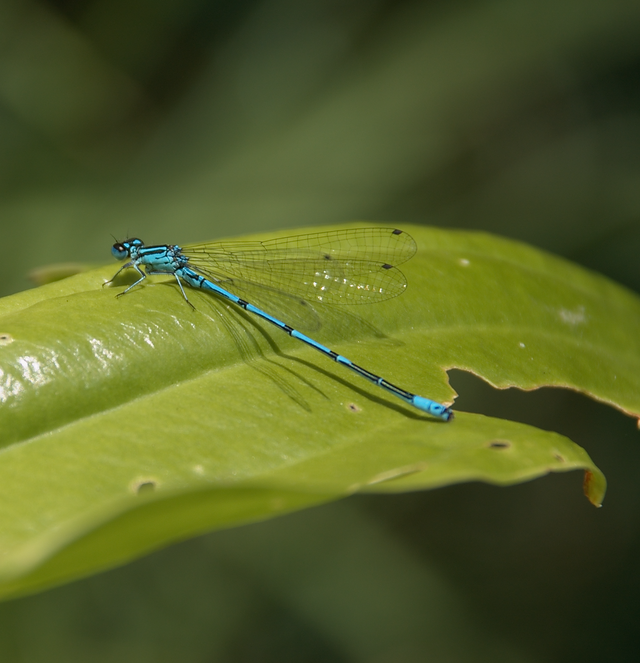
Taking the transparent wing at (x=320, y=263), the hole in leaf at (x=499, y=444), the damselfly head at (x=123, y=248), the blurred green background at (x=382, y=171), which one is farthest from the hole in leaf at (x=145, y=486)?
the blurred green background at (x=382, y=171)

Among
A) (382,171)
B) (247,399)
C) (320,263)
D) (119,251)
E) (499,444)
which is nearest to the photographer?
(499,444)

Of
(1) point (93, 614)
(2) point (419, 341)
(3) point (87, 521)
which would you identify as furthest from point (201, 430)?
(1) point (93, 614)

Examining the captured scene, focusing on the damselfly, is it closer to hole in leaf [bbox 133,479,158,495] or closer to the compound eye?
the compound eye

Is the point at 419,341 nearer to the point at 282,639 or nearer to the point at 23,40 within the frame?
the point at 282,639

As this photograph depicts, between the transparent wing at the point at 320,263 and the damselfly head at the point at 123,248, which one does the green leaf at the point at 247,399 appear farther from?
the damselfly head at the point at 123,248

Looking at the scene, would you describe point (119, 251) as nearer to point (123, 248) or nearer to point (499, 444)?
point (123, 248)

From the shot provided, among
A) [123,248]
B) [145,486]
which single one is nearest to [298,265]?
[123,248]
